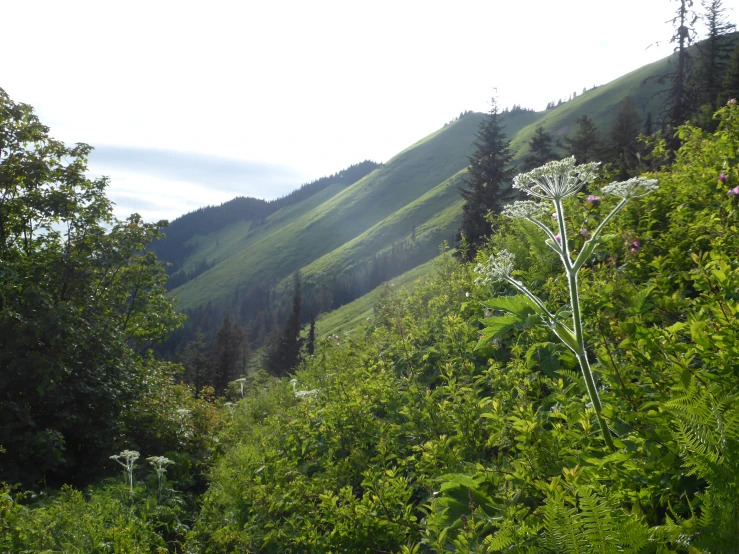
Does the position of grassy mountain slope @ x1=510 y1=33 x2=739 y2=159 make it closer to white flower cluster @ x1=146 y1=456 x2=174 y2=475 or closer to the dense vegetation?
the dense vegetation

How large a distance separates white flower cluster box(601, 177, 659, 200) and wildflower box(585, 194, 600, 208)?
3053 mm

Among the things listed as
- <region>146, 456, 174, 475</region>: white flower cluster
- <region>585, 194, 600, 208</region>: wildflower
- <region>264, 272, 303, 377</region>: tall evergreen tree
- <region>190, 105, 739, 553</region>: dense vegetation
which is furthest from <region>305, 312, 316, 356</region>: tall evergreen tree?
<region>585, 194, 600, 208</region>: wildflower

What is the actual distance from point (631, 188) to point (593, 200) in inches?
132

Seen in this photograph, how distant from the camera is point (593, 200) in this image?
593 cm

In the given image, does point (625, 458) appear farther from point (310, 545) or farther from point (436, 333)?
point (436, 333)

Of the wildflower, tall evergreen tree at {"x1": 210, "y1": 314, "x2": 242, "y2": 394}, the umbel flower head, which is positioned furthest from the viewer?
tall evergreen tree at {"x1": 210, "y1": 314, "x2": 242, "y2": 394}

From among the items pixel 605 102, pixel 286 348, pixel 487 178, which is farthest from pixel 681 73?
pixel 605 102

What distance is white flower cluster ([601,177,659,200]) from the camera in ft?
9.16

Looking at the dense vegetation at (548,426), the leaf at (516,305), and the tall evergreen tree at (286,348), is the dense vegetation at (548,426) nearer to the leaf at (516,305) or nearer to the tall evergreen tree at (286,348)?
the leaf at (516,305)

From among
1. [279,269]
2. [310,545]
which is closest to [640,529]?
[310,545]

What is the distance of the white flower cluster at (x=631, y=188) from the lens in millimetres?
2793

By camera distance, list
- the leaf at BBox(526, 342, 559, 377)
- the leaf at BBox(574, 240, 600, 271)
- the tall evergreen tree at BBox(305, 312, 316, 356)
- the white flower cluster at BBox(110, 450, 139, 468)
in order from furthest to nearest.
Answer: the tall evergreen tree at BBox(305, 312, 316, 356) → the white flower cluster at BBox(110, 450, 139, 468) → the leaf at BBox(526, 342, 559, 377) → the leaf at BBox(574, 240, 600, 271)

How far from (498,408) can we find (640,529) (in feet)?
5.16

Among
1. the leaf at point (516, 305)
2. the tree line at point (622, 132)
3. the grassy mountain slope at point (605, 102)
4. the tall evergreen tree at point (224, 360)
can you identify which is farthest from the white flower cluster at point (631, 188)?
the grassy mountain slope at point (605, 102)
